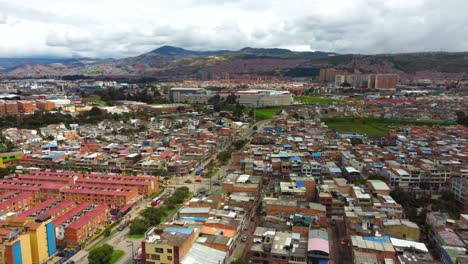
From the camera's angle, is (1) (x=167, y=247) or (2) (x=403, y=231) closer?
(1) (x=167, y=247)

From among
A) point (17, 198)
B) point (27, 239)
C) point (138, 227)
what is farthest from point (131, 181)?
point (27, 239)

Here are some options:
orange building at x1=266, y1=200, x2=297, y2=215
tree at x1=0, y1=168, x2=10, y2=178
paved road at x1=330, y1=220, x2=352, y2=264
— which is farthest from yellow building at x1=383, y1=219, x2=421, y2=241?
tree at x1=0, y1=168, x2=10, y2=178

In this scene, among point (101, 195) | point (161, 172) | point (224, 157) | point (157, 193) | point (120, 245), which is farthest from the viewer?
point (224, 157)

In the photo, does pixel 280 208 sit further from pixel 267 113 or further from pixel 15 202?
pixel 267 113

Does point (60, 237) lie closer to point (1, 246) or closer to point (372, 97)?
point (1, 246)

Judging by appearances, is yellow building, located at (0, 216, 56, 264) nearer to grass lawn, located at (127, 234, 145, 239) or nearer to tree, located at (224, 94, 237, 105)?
grass lawn, located at (127, 234, 145, 239)

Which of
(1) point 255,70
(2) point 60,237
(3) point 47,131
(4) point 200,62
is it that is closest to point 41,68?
(4) point 200,62
